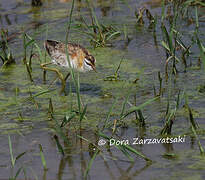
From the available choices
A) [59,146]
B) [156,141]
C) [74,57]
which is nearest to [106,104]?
[74,57]

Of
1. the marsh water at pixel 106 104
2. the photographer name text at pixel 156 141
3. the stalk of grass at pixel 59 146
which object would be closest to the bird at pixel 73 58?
the marsh water at pixel 106 104

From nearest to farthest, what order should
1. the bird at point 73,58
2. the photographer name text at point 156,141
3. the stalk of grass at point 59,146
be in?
1. the stalk of grass at point 59,146
2. the photographer name text at point 156,141
3. the bird at point 73,58

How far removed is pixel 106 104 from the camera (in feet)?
22.9

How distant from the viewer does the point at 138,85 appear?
7.55m

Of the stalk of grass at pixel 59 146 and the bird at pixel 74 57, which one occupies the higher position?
the bird at pixel 74 57

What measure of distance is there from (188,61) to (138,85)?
113 cm

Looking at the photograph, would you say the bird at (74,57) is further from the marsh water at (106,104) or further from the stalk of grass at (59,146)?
the stalk of grass at (59,146)

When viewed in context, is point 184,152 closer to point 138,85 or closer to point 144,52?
point 138,85

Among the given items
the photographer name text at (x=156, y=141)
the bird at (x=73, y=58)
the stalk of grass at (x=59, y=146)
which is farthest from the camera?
the bird at (x=73, y=58)

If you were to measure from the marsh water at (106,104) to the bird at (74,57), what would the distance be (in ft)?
1.02

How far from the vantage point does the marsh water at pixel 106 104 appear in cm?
520

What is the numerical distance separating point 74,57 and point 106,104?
0.96 m

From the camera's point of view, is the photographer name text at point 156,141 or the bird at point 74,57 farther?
the bird at point 74,57

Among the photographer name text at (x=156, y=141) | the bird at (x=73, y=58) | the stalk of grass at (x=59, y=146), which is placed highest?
the bird at (x=73, y=58)
